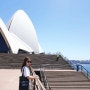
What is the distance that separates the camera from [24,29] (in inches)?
1944

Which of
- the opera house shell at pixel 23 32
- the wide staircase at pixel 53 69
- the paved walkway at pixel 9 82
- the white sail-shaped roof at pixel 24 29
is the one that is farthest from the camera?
the white sail-shaped roof at pixel 24 29

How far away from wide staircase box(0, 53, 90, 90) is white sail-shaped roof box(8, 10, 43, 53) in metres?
16.9

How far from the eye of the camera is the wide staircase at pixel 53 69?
1634 cm

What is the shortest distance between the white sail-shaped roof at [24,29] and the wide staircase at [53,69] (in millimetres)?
16897

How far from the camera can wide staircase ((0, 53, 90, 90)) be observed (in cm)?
1634

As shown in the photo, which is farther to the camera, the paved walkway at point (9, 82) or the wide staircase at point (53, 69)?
the wide staircase at point (53, 69)

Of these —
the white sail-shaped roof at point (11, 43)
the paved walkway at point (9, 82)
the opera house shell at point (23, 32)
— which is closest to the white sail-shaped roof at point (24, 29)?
the opera house shell at point (23, 32)

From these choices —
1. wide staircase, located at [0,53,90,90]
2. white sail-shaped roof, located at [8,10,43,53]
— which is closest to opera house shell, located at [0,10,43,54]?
white sail-shaped roof, located at [8,10,43,53]

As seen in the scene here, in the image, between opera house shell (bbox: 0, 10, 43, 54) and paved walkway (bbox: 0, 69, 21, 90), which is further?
opera house shell (bbox: 0, 10, 43, 54)

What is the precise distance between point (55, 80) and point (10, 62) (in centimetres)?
1317

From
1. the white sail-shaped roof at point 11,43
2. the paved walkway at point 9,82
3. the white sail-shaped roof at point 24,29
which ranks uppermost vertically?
the white sail-shaped roof at point 24,29

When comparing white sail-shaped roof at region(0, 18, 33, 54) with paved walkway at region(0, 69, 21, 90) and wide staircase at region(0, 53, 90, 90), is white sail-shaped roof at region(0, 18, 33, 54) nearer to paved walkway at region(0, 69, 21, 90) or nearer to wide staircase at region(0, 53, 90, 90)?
wide staircase at region(0, 53, 90, 90)

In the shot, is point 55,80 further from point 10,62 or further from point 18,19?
point 18,19

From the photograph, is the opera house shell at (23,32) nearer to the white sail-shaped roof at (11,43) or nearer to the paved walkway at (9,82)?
the white sail-shaped roof at (11,43)
